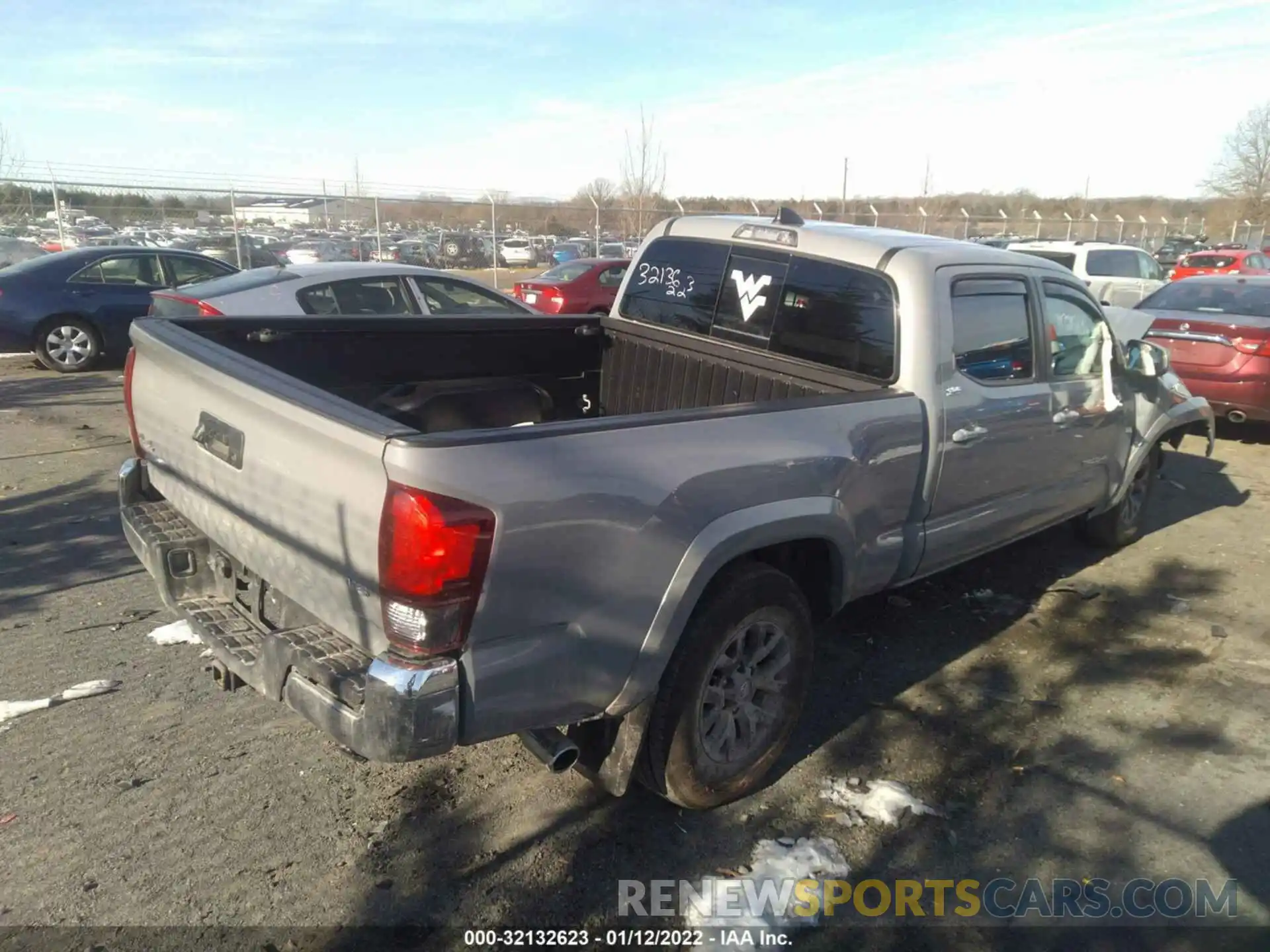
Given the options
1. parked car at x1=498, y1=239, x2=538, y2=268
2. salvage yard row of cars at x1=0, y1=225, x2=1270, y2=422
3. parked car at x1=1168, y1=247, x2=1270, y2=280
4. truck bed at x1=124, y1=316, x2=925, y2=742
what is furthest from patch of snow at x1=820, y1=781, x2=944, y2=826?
parked car at x1=498, y1=239, x2=538, y2=268

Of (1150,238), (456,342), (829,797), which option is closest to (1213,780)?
(829,797)

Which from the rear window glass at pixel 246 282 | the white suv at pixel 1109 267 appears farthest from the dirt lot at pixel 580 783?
the white suv at pixel 1109 267

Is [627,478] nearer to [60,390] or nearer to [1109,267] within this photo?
[60,390]

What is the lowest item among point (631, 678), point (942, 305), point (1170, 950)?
point (1170, 950)

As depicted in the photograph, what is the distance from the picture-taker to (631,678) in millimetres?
2740

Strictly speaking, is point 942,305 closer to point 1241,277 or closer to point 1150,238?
point 1241,277

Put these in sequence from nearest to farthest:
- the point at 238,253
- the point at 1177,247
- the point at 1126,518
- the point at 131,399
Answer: the point at 131,399 < the point at 1126,518 < the point at 238,253 < the point at 1177,247

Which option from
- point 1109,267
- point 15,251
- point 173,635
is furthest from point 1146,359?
point 15,251

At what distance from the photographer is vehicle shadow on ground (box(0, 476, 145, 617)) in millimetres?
4770

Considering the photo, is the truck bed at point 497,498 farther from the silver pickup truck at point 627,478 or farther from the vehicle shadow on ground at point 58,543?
the vehicle shadow on ground at point 58,543

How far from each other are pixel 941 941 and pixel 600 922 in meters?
1.01

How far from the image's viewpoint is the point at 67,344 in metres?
11.0

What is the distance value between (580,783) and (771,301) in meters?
2.26
